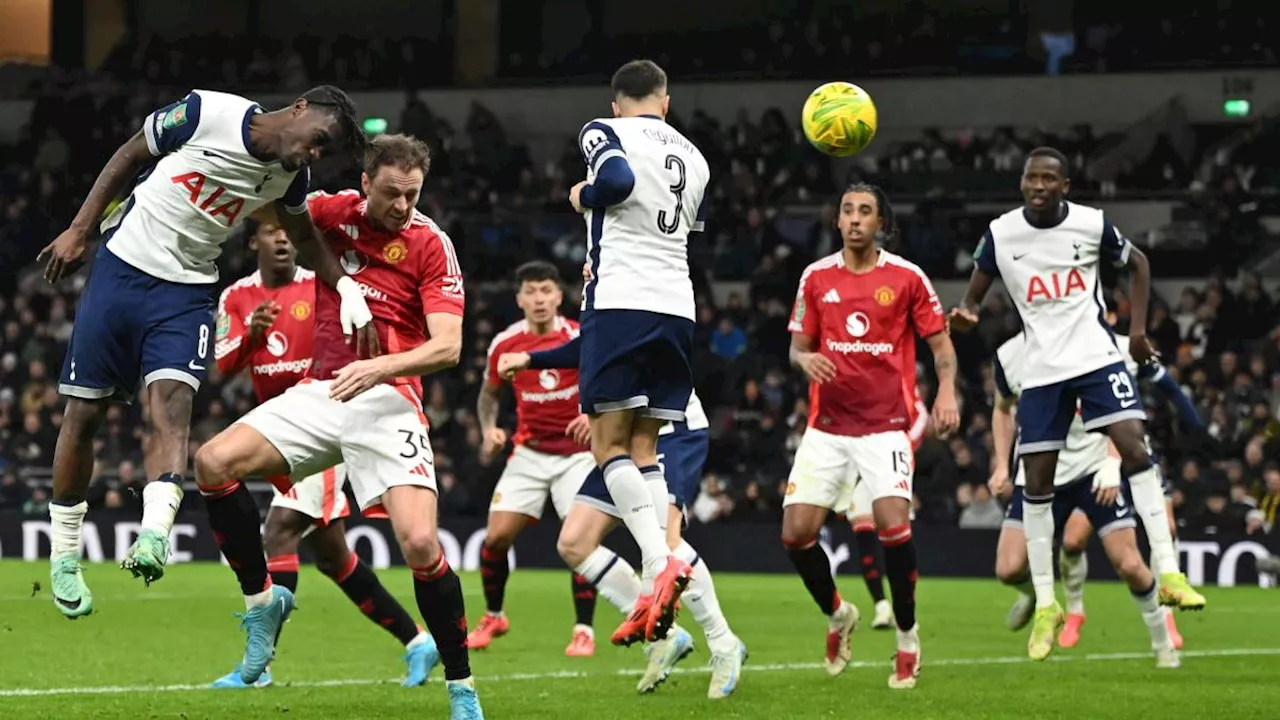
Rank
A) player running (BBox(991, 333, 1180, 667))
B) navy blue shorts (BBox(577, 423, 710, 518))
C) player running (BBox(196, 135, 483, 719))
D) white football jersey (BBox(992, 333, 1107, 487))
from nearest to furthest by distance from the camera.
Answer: player running (BBox(196, 135, 483, 719)), navy blue shorts (BBox(577, 423, 710, 518)), player running (BBox(991, 333, 1180, 667)), white football jersey (BBox(992, 333, 1107, 487))

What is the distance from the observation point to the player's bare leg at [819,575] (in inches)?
408

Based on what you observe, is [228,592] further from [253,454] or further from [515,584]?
[253,454]

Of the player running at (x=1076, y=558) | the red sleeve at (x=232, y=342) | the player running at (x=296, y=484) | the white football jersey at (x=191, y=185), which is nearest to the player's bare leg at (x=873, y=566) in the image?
the player running at (x=1076, y=558)

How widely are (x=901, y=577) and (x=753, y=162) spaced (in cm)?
1867

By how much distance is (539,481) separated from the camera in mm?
12750

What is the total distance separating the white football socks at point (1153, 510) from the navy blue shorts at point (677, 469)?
2576 mm

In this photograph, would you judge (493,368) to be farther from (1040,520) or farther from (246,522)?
(246,522)

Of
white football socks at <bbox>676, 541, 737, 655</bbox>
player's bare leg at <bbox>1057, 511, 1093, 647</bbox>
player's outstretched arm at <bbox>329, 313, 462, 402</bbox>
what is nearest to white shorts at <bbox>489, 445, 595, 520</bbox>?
player's bare leg at <bbox>1057, 511, 1093, 647</bbox>

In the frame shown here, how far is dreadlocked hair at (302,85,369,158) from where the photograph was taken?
7898mm

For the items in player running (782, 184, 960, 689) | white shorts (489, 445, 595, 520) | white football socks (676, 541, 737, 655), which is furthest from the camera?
white shorts (489, 445, 595, 520)

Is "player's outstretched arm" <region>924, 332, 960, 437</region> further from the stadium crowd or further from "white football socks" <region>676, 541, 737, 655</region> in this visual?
the stadium crowd

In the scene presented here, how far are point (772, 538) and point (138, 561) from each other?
14167mm

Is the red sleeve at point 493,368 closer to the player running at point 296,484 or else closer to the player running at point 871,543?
the player running at point 296,484

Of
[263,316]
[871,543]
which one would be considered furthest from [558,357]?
[871,543]
